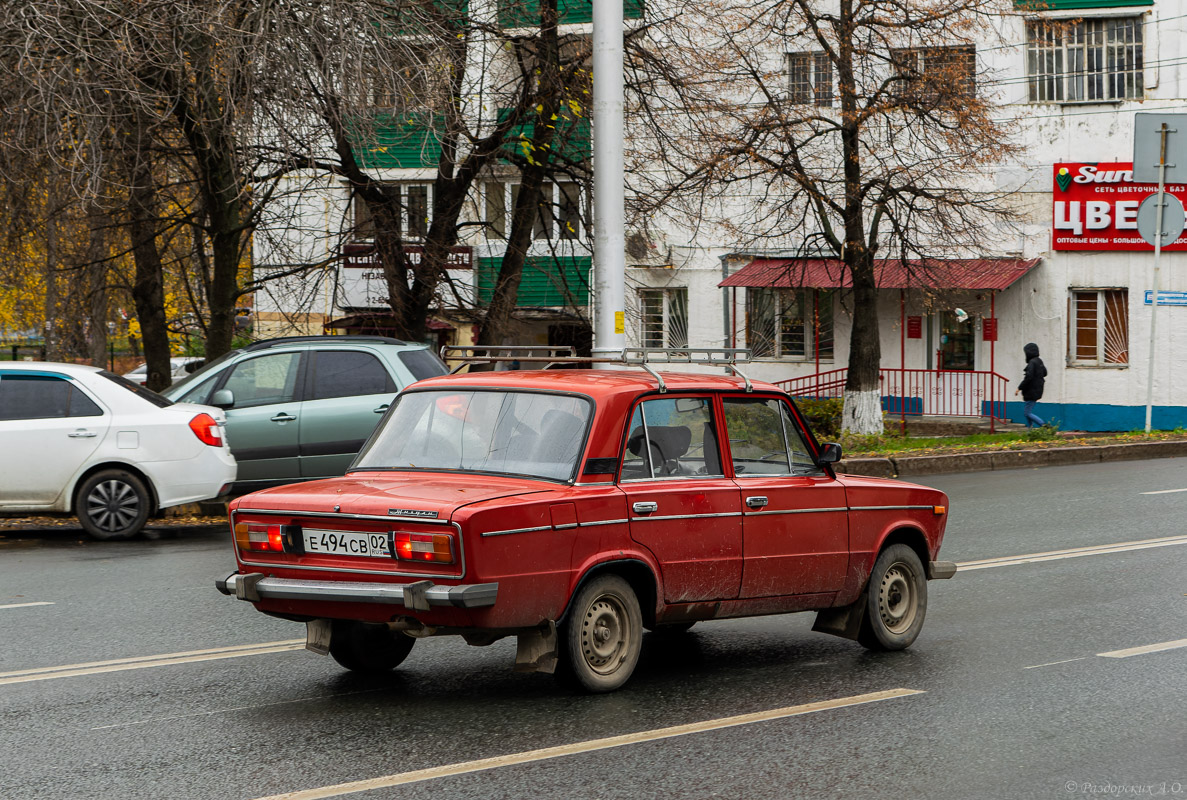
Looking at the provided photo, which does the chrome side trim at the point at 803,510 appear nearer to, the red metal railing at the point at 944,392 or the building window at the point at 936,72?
the building window at the point at 936,72

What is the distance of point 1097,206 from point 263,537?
85.2 feet

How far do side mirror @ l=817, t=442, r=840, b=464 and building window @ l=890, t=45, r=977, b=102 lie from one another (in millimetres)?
14885

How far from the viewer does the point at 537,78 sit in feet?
59.9

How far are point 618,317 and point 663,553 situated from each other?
661 centimetres

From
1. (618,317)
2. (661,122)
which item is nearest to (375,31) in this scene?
(618,317)

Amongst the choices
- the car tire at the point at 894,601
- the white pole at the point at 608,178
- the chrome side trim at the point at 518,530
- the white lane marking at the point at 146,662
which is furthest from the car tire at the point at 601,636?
the white pole at the point at 608,178

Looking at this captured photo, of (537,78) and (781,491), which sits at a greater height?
(537,78)

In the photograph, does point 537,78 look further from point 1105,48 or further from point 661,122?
point 1105,48

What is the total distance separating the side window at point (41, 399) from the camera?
12430mm

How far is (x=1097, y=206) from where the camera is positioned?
2884cm

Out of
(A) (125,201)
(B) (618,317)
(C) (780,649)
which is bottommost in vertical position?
(C) (780,649)

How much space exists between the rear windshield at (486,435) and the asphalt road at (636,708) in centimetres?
108

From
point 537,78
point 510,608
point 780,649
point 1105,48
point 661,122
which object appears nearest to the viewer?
point 510,608

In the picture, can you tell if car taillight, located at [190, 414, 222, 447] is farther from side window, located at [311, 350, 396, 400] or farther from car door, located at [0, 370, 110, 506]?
side window, located at [311, 350, 396, 400]
